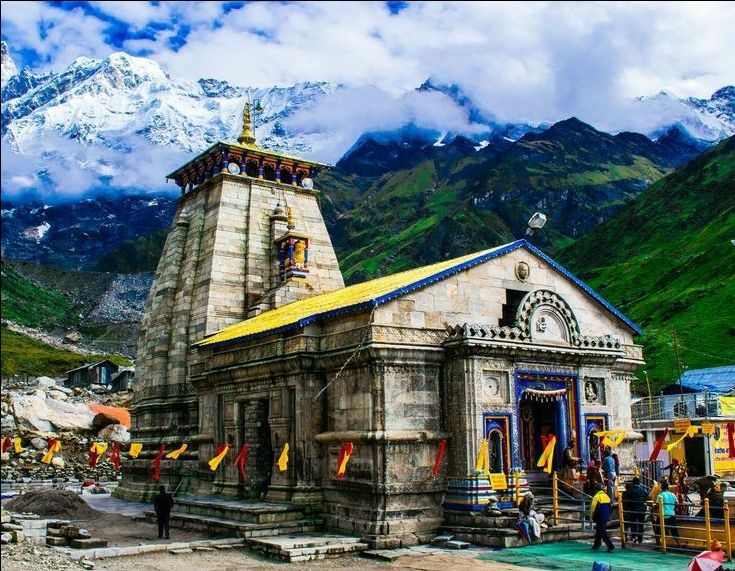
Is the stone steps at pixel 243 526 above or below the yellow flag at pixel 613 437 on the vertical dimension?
below

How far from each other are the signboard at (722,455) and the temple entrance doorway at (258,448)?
69.3 feet

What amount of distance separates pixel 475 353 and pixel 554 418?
4271mm

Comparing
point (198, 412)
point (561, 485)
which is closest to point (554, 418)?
point (561, 485)

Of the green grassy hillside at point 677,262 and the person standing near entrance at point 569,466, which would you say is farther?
the green grassy hillside at point 677,262

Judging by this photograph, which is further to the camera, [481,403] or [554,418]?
[554,418]

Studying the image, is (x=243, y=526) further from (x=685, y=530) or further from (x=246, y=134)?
(x=246, y=134)

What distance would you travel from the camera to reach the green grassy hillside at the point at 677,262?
205 ft

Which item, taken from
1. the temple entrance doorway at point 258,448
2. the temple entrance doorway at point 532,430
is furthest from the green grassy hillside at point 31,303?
the temple entrance doorway at point 532,430

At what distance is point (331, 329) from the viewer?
874 inches

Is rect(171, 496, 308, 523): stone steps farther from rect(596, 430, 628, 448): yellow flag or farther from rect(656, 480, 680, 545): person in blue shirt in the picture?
rect(656, 480, 680, 545): person in blue shirt

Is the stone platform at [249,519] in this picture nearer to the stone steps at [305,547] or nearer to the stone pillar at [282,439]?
the stone pillar at [282,439]

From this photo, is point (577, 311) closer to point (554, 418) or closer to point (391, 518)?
point (554, 418)

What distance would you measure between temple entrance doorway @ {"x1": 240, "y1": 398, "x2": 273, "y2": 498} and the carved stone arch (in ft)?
28.2

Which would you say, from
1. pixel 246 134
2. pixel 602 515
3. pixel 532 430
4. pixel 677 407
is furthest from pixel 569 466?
pixel 246 134
